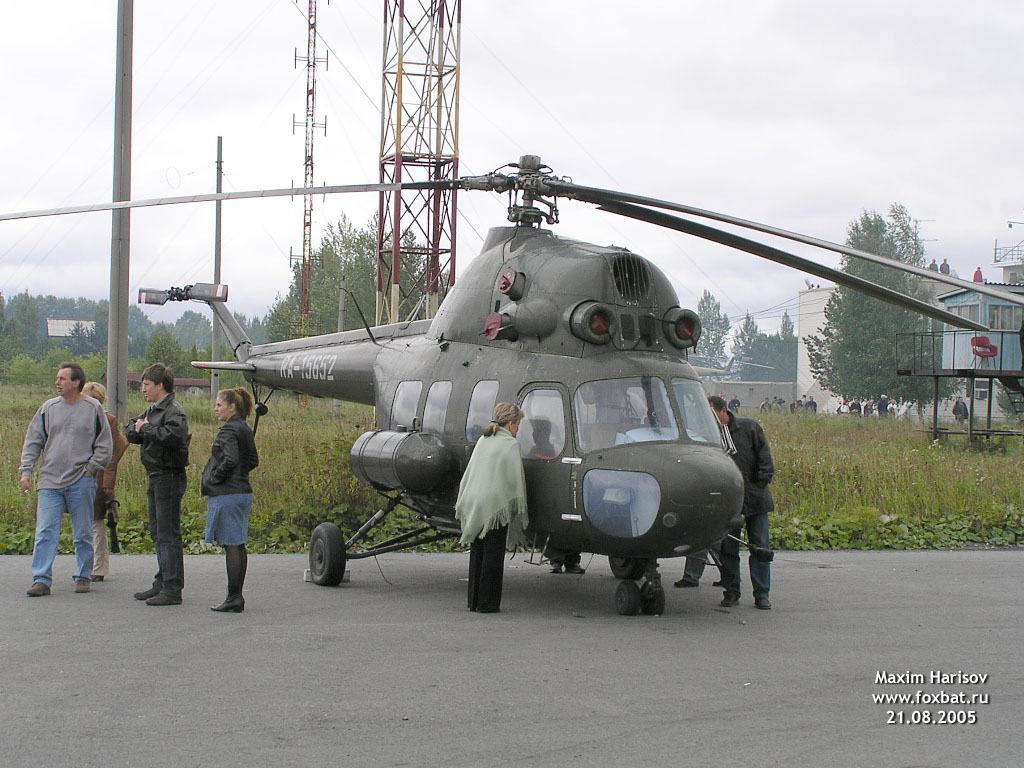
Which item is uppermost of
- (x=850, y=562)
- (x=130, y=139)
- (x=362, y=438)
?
(x=130, y=139)

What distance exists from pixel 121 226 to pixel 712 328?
147 meters

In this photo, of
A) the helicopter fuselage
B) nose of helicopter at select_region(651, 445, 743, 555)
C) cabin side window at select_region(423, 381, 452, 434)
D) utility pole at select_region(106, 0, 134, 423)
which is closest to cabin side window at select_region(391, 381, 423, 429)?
the helicopter fuselage

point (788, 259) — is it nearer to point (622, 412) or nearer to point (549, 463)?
point (622, 412)

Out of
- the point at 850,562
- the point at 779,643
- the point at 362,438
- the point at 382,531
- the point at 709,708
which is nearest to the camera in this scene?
the point at 709,708

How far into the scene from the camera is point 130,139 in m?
12.9

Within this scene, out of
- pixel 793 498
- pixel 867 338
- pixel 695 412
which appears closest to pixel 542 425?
pixel 695 412

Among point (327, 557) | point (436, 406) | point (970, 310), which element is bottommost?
point (327, 557)

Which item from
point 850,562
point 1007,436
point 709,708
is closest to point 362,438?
point 709,708

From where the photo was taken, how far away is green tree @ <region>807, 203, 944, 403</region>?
5750 centimetres

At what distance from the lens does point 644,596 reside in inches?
334

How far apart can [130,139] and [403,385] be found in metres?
5.48

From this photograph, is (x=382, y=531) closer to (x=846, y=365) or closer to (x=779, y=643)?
(x=779, y=643)

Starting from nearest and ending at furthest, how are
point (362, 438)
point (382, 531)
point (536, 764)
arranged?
point (536, 764), point (362, 438), point (382, 531)

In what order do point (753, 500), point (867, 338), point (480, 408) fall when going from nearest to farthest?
point (753, 500) → point (480, 408) → point (867, 338)
